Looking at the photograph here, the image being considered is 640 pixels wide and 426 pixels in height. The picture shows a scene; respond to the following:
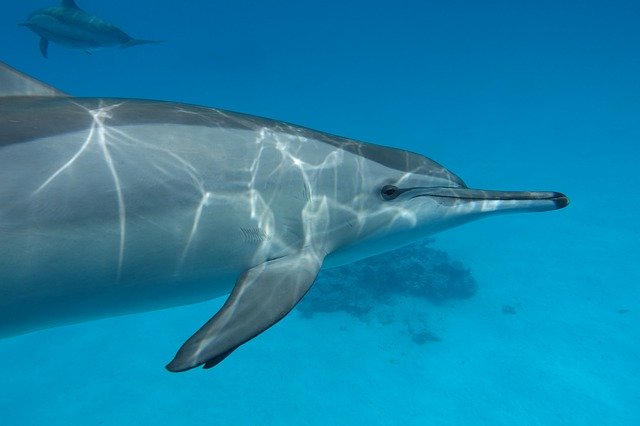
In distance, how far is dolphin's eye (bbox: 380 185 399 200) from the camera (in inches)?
127

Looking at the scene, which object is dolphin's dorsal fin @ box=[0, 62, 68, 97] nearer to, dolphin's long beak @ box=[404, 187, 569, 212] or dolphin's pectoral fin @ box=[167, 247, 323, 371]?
dolphin's pectoral fin @ box=[167, 247, 323, 371]

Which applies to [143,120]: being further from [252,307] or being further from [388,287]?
[388,287]

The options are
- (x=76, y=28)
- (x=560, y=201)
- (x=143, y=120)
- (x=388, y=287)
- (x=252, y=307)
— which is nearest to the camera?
(x=252, y=307)

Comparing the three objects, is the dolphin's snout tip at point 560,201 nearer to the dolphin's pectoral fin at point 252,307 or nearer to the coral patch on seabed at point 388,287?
the dolphin's pectoral fin at point 252,307

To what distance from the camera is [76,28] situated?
1130 centimetres

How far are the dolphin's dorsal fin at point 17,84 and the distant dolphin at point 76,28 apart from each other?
32.9ft

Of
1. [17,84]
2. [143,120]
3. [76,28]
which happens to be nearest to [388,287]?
[76,28]

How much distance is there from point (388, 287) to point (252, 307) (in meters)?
Answer: 11.3

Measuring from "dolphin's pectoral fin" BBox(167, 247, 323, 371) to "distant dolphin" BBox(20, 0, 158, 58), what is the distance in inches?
439

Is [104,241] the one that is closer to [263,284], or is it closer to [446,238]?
[263,284]

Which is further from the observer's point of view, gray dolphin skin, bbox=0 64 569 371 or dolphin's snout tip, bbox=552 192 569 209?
dolphin's snout tip, bbox=552 192 569 209

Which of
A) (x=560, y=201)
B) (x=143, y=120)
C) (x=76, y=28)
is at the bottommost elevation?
(x=560, y=201)

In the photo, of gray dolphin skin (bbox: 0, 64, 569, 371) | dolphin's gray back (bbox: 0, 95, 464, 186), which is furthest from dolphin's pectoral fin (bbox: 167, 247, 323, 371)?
dolphin's gray back (bbox: 0, 95, 464, 186)

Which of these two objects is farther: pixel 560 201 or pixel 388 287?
pixel 388 287
